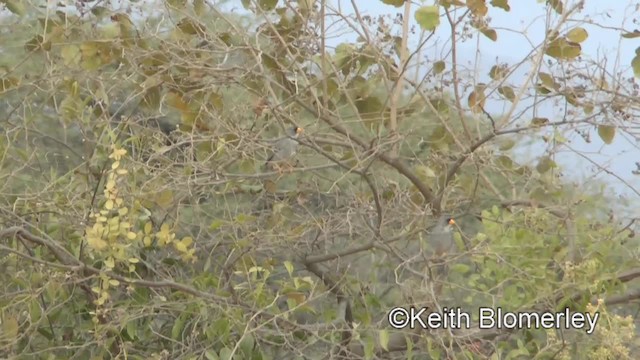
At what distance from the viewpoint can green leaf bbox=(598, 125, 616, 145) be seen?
2299 millimetres

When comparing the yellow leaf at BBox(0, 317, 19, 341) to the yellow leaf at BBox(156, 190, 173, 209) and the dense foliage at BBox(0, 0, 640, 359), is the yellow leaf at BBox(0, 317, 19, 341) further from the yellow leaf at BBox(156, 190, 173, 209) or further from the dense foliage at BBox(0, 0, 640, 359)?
the yellow leaf at BBox(156, 190, 173, 209)

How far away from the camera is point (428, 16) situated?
191 centimetres

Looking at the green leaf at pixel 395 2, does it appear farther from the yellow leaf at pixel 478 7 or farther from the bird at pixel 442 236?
the bird at pixel 442 236

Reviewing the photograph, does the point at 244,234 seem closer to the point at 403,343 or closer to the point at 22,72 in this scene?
the point at 403,343

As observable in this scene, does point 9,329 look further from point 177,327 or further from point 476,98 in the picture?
point 476,98

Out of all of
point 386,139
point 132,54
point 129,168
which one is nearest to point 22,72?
point 132,54

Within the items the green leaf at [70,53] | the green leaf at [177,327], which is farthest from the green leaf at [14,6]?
the green leaf at [177,327]

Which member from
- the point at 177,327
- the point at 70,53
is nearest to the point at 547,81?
the point at 177,327

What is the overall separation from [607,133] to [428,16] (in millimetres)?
679

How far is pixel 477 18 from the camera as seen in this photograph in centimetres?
229

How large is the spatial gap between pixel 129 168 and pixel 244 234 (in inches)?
17.8

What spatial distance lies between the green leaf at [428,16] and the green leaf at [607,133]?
A: 2.09 feet

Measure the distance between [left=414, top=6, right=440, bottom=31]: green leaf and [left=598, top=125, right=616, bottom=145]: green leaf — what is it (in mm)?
637

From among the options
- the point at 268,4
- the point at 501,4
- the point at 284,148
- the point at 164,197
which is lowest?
the point at 164,197
